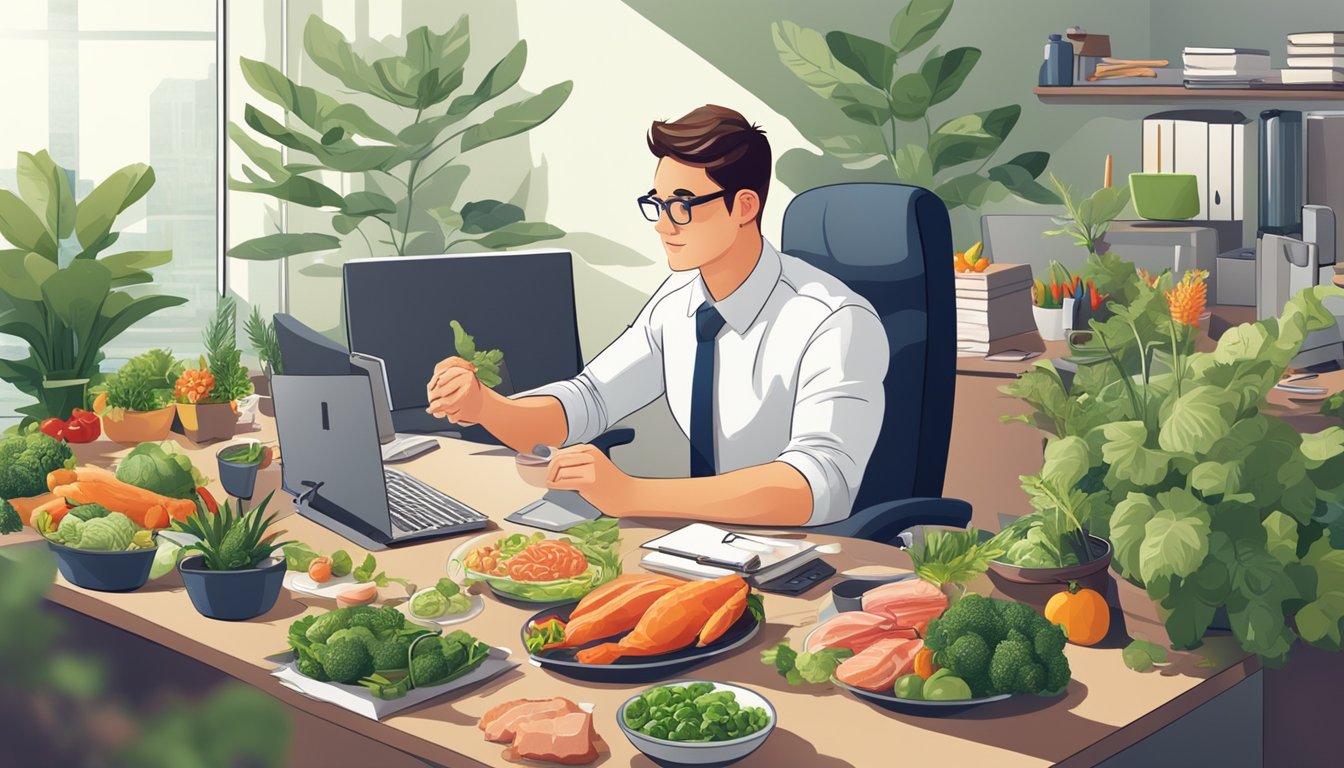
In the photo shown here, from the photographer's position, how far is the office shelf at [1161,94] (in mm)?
3953

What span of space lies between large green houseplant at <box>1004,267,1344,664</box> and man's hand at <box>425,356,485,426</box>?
1.20 meters

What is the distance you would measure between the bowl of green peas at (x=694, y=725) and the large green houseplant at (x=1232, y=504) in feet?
1.59

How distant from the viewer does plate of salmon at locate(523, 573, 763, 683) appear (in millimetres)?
1673

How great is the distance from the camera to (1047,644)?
155 centimetres

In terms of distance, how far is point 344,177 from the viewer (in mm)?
5078

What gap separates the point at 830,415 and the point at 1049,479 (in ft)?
2.34

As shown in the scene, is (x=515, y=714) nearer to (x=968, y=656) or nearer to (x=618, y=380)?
(x=968, y=656)

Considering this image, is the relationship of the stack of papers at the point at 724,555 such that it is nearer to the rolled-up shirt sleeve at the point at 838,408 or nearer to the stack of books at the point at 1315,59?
the rolled-up shirt sleeve at the point at 838,408

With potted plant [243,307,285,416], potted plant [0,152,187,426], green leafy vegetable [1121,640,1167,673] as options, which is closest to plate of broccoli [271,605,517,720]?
green leafy vegetable [1121,640,1167,673]

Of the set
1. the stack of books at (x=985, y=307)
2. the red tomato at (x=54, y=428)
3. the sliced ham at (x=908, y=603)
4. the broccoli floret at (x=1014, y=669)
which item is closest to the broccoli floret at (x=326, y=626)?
the sliced ham at (x=908, y=603)

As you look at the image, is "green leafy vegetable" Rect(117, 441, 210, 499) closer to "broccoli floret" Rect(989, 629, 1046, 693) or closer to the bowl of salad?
the bowl of salad

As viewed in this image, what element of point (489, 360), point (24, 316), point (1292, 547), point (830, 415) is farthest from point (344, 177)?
point (1292, 547)

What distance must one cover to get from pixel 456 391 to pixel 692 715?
124cm

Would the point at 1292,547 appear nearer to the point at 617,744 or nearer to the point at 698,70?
the point at 617,744
